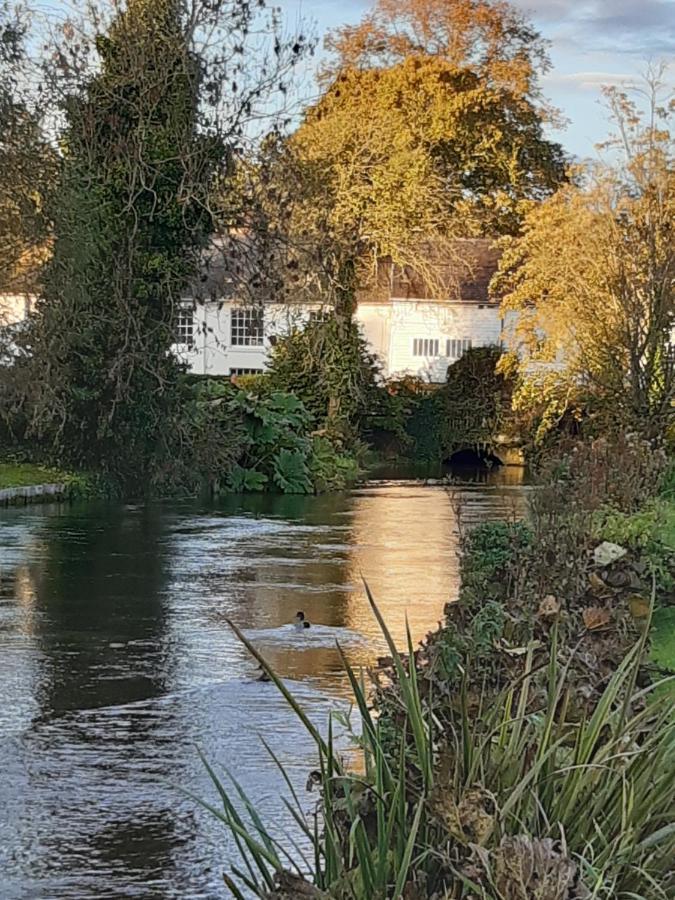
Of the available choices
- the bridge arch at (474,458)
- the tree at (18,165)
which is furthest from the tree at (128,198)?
the bridge arch at (474,458)

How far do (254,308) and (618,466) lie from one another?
44.7ft

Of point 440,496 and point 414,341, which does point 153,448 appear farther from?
point 414,341

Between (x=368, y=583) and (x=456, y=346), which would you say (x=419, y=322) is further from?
(x=368, y=583)

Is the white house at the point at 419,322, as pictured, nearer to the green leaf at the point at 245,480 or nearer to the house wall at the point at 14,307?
the green leaf at the point at 245,480

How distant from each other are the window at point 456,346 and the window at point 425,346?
1.55 ft

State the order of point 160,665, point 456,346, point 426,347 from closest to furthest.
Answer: point 160,665 → point 456,346 → point 426,347

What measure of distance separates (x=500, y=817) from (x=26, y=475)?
26.1 m

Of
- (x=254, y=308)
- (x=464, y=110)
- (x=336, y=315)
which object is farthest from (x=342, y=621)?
(x=464, y=110)

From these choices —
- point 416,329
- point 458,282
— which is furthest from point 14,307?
point 416,329

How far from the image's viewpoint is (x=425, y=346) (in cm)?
5300

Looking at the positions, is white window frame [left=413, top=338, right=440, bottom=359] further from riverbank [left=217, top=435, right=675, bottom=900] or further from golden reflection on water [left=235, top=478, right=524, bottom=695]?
riverbank [left=217, top=435, right=675, bottom=900]

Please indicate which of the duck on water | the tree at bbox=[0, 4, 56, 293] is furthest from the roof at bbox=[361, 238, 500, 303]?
the duck on water

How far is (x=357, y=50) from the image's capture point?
5131 centimetres

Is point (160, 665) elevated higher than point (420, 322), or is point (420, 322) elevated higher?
point (420, 322)
